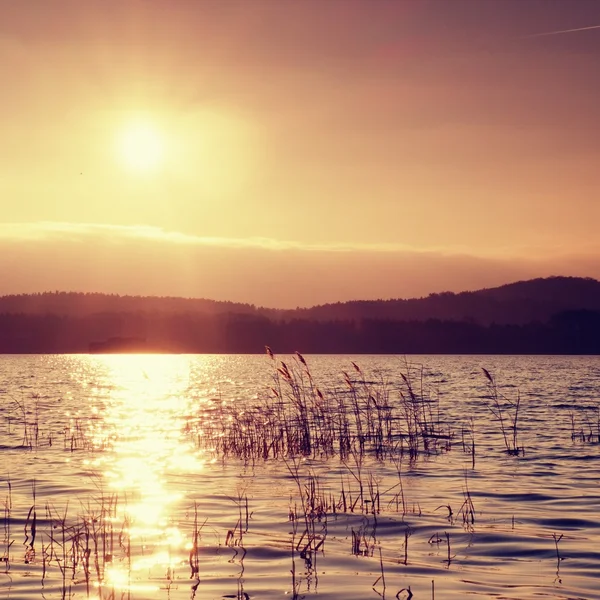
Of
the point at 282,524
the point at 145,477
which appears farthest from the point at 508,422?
the point at 282,524

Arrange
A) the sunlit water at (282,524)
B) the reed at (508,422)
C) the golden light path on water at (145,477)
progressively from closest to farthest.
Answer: the sunlit water at (282,524) < the golden light path on water at (145,477) < the reed at (508,422)

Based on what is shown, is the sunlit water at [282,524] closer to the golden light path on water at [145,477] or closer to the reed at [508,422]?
the golden light path on water at [145,477]

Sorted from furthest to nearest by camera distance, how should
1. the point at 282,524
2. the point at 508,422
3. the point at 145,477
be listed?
1. the point at 508,422
2. the point at 145,477
3. the point at 282,524

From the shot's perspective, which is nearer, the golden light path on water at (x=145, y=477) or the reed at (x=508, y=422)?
the golden light path on water at (x=145, y=477)

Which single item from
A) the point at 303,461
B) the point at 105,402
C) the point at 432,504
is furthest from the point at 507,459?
the point at 105,402

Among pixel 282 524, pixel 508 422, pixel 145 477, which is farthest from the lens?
pixel 508 422

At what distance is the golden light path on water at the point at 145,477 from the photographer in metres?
9.99

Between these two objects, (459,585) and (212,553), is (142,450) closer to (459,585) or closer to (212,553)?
(212,553)

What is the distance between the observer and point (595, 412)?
36625 millimetres

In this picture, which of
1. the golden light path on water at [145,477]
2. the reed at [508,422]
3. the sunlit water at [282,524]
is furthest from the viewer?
the reed at [508,422]

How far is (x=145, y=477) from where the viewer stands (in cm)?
1806

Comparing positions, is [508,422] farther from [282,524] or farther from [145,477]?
[282,524]

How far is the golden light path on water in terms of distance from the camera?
9.99m

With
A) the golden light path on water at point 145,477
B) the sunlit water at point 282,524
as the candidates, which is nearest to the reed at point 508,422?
the sunlit water at point 282,524
